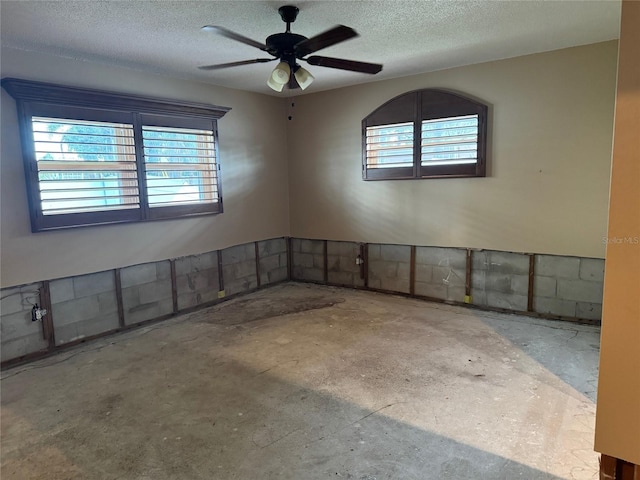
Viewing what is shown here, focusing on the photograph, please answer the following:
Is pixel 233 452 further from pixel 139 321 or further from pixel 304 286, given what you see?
pixel 304 286

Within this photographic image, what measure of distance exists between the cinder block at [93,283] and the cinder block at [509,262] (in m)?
4.30

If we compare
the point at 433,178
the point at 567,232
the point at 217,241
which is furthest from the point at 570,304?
the point at 217,241

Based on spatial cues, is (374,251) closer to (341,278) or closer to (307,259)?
(341,278)

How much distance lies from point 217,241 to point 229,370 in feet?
7.59

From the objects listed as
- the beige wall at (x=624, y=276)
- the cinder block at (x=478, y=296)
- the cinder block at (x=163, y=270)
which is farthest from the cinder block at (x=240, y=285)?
the beige wall at (x=624, y=276)

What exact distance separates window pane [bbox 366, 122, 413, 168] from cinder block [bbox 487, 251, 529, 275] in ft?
5.02

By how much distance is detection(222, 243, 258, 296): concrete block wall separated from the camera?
566 cm

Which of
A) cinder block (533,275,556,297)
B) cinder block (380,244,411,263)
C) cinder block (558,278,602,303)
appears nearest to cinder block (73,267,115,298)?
cinder block (380,244,411,263)

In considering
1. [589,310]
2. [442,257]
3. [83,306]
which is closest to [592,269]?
[589,310]

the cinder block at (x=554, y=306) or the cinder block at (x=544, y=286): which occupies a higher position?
the cinder block at (x=544, y=286)

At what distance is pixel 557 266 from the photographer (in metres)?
4.49

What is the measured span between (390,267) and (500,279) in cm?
143

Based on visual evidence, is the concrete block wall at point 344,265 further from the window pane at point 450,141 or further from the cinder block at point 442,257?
the window pane at point 450,141

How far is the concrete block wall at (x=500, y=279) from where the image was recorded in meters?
4.71
